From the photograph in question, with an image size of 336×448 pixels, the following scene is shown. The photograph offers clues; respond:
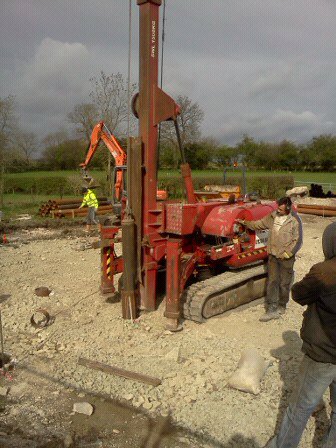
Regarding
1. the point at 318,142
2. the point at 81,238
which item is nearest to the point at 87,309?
the point at 81,238

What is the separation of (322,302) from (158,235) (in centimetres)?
357

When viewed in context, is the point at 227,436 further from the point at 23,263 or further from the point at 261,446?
the point at 23,263

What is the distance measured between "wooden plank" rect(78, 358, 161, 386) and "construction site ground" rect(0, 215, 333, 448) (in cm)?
6

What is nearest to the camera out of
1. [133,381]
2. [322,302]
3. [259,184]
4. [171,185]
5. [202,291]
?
[322,302]

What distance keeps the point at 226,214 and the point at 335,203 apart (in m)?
15.2

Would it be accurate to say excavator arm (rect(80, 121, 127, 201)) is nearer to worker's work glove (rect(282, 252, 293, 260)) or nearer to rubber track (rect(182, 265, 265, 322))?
rubber track (rect(182, 265, 265, 322))

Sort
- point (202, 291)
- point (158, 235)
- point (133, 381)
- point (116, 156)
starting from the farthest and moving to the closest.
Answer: point (116, 156)
point (158, 235)
point (202, 291)
point (133, 381)

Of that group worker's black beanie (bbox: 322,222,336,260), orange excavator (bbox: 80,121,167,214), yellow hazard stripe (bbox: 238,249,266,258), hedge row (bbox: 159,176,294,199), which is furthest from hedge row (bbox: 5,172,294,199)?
worker's black beanie (bbox: 322,222,336,260)

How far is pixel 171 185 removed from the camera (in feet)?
84.4

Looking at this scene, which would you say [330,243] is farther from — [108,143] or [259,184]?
[259,184]

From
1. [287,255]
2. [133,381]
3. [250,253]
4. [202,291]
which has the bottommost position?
[133,381]

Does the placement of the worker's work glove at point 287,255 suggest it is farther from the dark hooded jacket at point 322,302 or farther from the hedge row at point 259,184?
the hedge row at point 259,184

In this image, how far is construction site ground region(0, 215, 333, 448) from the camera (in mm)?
3912

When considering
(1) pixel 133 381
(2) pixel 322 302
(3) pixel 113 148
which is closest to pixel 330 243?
(2) pixel 322 302
